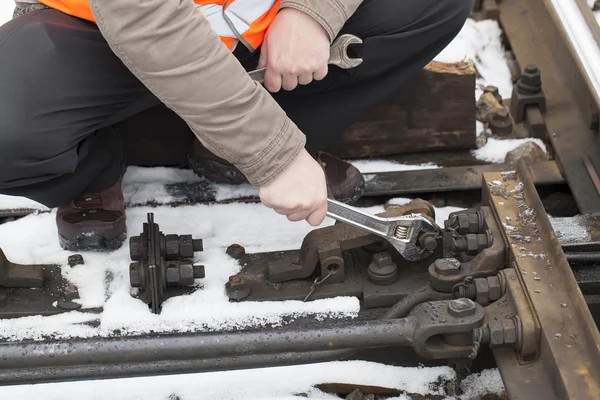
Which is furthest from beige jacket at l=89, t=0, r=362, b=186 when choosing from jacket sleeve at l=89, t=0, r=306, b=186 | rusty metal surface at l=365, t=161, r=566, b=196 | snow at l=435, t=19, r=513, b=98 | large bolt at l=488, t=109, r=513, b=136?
snow at l=435, t=19, r=513, b=98

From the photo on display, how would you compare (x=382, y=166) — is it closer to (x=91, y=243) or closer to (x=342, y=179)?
(x=342, y=179)

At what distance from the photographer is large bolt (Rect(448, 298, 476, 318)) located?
6.38 feet

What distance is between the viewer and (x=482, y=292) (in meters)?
2.05

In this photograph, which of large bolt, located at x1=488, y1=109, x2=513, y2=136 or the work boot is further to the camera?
large bolt, located at x1=488, y1=109, x2=513, y2=136

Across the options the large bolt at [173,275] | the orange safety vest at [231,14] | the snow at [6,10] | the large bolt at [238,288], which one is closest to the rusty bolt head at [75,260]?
the large bolt at [173,275]

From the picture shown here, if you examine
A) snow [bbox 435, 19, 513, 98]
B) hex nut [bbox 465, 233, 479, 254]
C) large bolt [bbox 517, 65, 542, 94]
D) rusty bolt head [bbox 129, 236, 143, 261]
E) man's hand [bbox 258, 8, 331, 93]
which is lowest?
hex nut [bbox 465, 233, 479, 254]

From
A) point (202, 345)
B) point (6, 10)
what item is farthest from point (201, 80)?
point (6, 10)

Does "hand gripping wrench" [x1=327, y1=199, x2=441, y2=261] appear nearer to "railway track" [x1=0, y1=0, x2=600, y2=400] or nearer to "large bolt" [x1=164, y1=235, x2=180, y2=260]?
"railway track" [x1=0, y1=0, x2=600, y2=400]

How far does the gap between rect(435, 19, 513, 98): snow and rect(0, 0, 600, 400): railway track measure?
785 millimetres

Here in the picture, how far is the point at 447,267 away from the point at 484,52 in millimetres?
1653

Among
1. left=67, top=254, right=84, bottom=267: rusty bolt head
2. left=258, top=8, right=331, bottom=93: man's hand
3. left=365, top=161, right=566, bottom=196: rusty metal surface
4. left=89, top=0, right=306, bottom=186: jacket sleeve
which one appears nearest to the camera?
left=89, top=0, right=306, bottom=186: jacket sleeve

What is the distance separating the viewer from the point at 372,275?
2289 mm

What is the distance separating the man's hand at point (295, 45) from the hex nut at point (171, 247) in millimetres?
530

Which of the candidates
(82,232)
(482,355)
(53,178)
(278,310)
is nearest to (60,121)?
(53,178)
